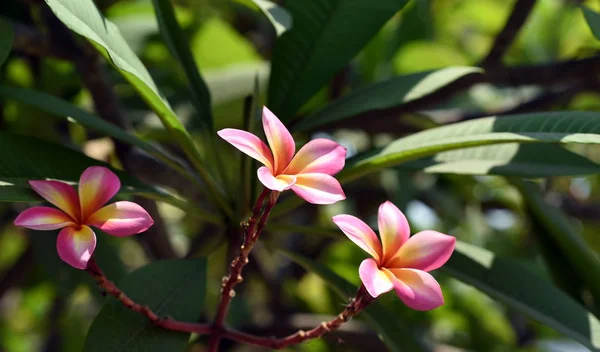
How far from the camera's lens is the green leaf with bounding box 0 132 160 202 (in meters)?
0.65

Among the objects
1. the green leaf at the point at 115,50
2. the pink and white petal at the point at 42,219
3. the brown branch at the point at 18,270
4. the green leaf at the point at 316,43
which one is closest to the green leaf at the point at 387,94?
the green leaf at the point at 316,43

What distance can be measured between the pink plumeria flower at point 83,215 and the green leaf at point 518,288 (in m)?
0.42

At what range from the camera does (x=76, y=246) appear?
0.50 meters

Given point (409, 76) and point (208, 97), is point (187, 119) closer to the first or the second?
point (208, 97)

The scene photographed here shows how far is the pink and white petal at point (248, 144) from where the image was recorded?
498mm

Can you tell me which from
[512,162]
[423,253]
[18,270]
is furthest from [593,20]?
[18,270]

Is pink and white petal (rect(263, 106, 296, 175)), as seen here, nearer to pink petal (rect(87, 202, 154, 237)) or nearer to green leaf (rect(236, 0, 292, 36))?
pink petal (rect(87, 202, 154, 237))

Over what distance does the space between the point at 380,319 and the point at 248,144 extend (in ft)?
1.32

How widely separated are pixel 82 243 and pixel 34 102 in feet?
1.20

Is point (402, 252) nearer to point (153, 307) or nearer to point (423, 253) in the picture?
point (423, 253)

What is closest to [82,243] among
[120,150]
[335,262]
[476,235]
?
[120,150]

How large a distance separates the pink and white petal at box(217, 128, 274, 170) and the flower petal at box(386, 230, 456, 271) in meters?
0.12

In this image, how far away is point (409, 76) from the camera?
2.92ft

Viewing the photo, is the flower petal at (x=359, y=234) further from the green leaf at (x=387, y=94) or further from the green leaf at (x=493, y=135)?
the green leaf at (x=387, y=94)
